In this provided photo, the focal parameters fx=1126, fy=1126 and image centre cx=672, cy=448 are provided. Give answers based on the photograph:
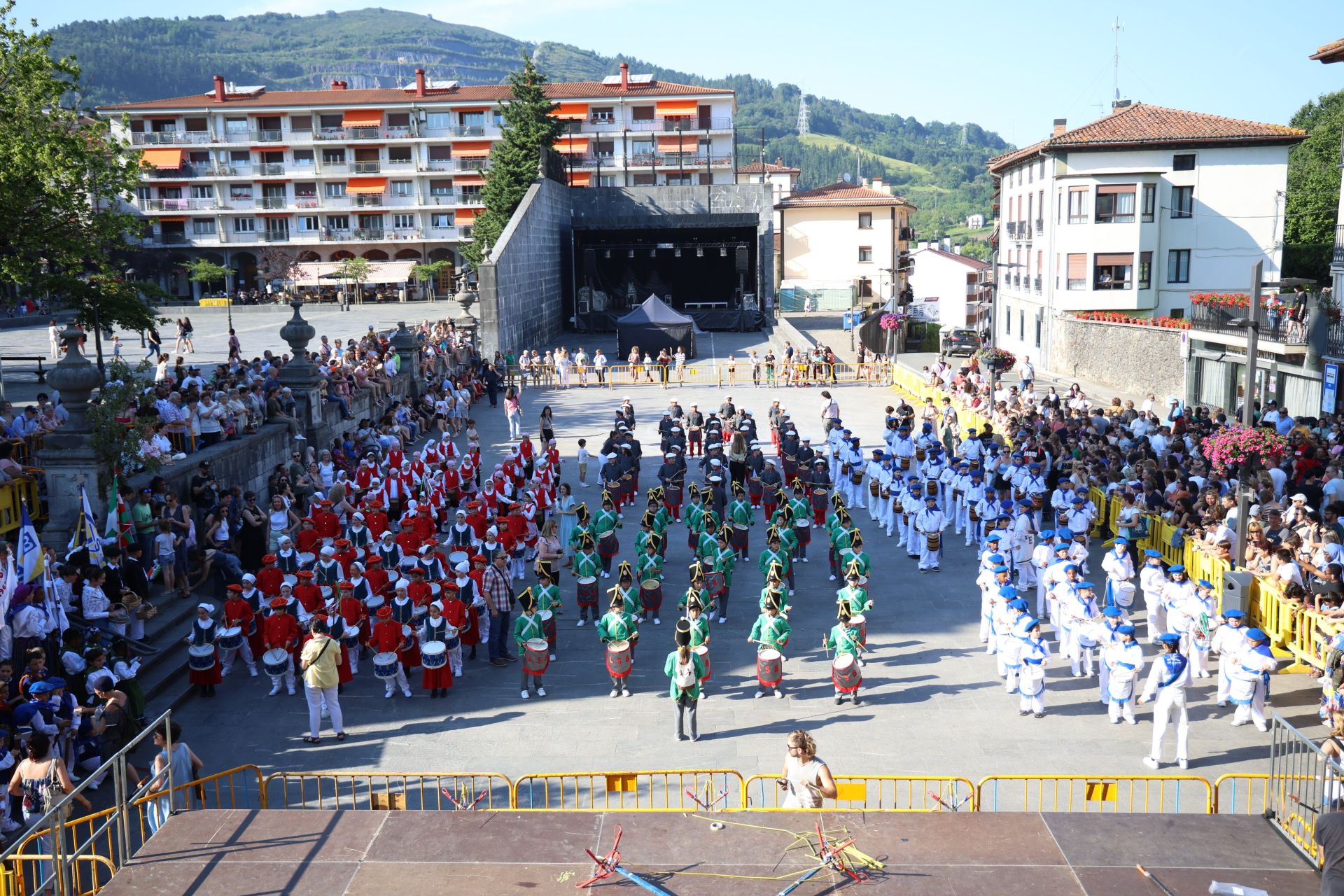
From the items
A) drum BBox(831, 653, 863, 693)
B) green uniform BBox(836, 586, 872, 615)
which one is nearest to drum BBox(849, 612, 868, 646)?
green uniform BBox(836, 586, 872, 615)

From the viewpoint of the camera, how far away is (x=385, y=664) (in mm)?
12695

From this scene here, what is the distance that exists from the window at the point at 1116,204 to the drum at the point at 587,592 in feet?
97.3

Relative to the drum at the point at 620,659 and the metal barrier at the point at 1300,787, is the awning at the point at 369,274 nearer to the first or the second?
the drum at the point at 620,659

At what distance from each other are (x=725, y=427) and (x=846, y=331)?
100.0ft

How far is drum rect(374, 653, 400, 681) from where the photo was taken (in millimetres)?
12688

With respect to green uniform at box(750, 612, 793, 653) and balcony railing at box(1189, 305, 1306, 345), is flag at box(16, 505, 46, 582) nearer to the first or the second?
green uniform at box(750, 612, 793, 653)

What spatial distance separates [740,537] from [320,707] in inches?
311

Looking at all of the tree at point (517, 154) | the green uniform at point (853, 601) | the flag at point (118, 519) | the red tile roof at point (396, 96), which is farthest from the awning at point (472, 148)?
the green uniform at point (853, 601)

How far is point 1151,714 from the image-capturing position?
40.3ft

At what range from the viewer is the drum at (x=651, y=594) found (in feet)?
48.8

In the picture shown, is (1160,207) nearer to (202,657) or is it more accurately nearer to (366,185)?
(202,657)

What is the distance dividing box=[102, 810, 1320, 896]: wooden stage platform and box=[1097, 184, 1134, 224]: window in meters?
33.7

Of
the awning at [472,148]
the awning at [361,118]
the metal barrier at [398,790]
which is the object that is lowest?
the metal barrier at [398,790]

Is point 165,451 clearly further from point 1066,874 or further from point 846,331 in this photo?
point 846,331
